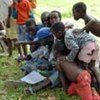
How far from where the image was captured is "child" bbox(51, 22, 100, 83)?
18.2ft

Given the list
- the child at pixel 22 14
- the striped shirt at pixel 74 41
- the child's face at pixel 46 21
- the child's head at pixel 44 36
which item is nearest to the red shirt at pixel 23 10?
the child at pixel 22 14

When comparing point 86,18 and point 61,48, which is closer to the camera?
point 61,48

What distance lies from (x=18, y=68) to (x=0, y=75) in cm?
41

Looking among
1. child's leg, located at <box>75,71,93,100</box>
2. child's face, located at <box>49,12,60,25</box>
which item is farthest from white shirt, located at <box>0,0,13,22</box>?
child's leg, located at <box>75,71,93,100</box>

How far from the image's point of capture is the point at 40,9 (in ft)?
38.5

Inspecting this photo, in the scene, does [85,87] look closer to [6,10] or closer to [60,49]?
[60,49]

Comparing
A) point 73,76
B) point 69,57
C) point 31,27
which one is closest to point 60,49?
point 69,57

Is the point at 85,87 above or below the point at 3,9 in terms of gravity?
below

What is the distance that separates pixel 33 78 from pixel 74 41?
0.97 m

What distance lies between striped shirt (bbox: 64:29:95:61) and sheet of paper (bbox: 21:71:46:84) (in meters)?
0.64

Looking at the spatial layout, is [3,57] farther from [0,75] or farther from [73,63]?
[73,63]

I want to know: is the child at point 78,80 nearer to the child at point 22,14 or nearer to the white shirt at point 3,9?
the child at point 22,14

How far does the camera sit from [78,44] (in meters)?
5.62

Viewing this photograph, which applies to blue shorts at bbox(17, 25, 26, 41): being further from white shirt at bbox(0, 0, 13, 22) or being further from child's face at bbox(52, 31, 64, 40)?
child's face at bbox(52, 31, 64, 40)
